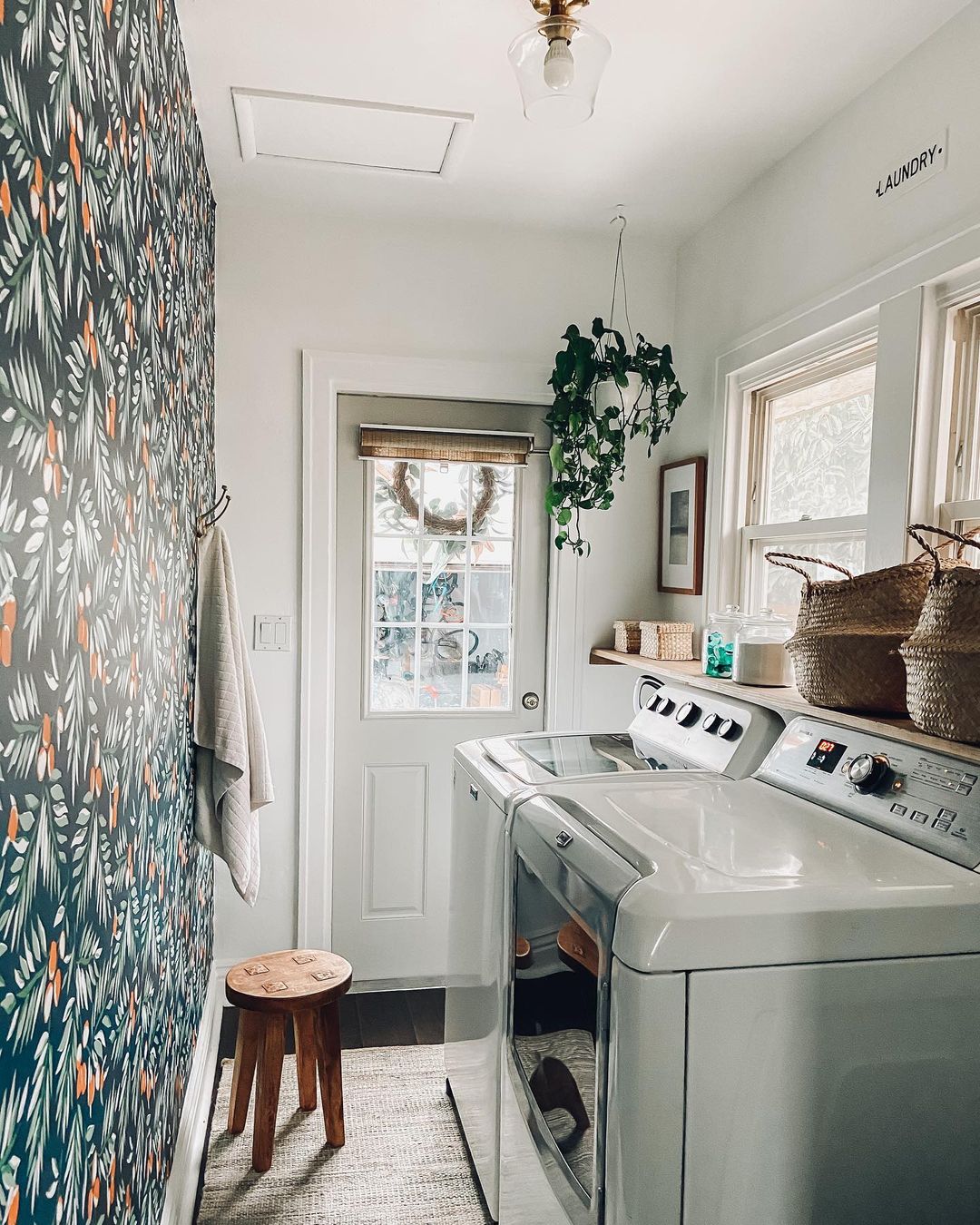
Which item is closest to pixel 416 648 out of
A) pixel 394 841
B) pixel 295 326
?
pixel 394 841

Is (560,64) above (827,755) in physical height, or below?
above

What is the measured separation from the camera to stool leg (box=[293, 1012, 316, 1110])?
2.21 meters

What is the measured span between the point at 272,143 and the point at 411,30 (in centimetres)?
67

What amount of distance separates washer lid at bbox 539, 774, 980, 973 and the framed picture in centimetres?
152

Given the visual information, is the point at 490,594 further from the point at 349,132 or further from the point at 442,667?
the point at 349,132

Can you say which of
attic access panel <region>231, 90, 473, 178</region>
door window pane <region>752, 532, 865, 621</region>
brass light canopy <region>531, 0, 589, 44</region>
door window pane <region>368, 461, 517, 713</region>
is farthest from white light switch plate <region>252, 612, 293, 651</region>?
brass light canopy <region>531, 0, 589, 44</region>

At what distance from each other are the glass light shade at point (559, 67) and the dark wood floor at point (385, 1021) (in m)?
2.42

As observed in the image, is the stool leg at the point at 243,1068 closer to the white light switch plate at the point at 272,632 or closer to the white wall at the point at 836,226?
the white light switch plate at the point at 272,632

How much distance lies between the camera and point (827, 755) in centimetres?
163

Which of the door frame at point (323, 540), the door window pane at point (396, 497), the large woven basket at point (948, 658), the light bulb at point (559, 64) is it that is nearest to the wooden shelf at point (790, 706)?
the large woven basket at point (948, 658)

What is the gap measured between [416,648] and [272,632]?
476 millimetres

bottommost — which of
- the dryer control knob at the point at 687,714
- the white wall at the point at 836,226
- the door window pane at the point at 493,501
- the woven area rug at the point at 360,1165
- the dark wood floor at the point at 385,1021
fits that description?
the dark wood floor at the point at 385,1021

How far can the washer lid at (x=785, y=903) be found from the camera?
3.84 ft

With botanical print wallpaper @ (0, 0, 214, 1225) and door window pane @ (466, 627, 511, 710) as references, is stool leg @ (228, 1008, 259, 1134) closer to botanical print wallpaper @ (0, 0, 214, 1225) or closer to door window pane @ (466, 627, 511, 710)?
botanical print wallpaper @ (0, 0, 214, 1225)
